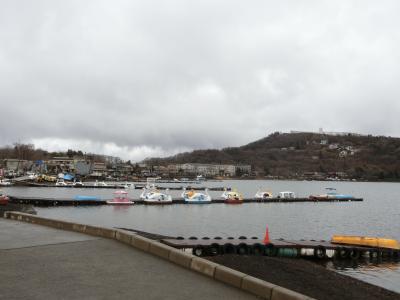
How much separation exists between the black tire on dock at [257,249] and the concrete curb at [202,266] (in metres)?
11.0

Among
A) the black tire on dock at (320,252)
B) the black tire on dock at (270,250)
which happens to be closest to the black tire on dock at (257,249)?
the black tire on dock at (270,250)

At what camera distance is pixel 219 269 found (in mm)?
10180

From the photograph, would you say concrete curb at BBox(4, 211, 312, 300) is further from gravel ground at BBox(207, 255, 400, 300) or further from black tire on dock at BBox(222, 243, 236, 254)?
black tire on dock at BBox(222, 243, 236, 254)

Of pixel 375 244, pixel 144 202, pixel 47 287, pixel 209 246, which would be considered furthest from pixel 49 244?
pixel 144 202

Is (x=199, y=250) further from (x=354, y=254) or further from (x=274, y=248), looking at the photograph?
(x=354, y=254)

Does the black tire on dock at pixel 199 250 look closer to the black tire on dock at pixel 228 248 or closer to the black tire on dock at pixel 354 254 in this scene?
the black tire on dock at pixel 228 248

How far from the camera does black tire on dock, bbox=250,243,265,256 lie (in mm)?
25205

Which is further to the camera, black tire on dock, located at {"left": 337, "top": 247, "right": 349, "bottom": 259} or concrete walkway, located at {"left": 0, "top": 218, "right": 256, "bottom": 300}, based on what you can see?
black tire on dock, located at {"left": 337, "top": 247, "right": 349, "bottom": 259}

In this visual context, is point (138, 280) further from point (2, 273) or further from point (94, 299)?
point (2, 273)

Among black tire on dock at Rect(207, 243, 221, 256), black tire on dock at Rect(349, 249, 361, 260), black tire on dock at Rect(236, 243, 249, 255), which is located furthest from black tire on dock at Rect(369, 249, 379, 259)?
black tire on dock at Rect(207, 243, 221, 256)

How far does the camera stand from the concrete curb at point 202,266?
8.59 m

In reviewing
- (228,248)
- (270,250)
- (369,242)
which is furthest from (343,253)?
(228,248)

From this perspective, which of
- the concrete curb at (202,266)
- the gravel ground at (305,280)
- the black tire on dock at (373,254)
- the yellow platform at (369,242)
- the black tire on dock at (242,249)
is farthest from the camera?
the yellow platform at (369,242)

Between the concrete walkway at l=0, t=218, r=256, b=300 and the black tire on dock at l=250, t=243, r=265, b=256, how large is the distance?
485 inches
